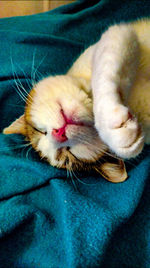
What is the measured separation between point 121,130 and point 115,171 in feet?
1.41

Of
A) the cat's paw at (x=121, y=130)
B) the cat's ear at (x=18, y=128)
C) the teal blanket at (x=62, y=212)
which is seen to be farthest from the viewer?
the cat's ear at (x=18, y=128)

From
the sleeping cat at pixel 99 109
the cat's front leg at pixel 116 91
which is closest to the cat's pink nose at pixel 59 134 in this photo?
the sleeping cat at pixel 99 109

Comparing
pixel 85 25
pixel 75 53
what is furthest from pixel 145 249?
pixel 85 25

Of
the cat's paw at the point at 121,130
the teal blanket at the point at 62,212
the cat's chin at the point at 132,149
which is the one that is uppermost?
the cat's paw at the point at 121,130

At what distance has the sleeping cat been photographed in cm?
77

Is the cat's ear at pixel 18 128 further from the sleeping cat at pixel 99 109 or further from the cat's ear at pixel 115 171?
the cat's ear at pixel 115 171

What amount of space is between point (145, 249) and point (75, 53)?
4.32 ft

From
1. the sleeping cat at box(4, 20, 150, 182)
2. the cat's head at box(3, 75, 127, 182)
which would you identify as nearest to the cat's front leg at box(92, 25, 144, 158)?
the sleeping cat at box(4, 20, 150, 182)

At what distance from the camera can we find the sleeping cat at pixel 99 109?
77 centimetres

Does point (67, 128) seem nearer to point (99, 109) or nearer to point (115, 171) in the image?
point (99, 109)

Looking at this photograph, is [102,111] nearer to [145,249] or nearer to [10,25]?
[145,249]

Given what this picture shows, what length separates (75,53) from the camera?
1.67 metres

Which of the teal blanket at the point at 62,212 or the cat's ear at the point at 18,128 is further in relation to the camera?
the cat's ear at the point at 18,128

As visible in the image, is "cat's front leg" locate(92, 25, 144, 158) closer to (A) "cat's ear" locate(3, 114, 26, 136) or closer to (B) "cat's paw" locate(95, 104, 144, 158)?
(B) "cat's paw" locate(95, 104, 144, 158)
